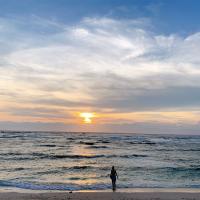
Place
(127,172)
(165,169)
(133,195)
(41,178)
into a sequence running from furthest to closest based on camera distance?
(165,169) < (127,172) < (41,178) < (133,195)

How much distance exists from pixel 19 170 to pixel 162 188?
1498cm

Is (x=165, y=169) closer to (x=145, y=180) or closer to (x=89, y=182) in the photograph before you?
(x=145, y=180)

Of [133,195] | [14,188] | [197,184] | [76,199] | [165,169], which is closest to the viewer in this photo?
[76,199]

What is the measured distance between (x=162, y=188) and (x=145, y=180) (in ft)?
11.9

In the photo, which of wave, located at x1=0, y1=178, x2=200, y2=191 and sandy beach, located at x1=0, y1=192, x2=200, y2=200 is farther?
wave, located at x1=0, y1=178, x2=200, y2=191

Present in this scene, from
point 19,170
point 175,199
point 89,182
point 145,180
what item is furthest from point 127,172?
point 175,199

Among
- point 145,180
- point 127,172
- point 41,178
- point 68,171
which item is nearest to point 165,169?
point 127,172

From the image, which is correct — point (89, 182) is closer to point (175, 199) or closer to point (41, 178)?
point (41, 178)

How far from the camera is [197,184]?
26.6 metres

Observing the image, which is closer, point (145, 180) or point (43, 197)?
point (43, 197)

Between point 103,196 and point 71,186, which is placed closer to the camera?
point 103,196

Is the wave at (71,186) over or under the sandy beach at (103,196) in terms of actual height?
under

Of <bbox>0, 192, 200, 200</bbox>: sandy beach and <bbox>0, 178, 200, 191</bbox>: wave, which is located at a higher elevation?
<bbox>0, 192, 200, 200</bbox>: sandy beach

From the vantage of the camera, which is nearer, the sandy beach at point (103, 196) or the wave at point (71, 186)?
the sandy beach at point (103, 196)
